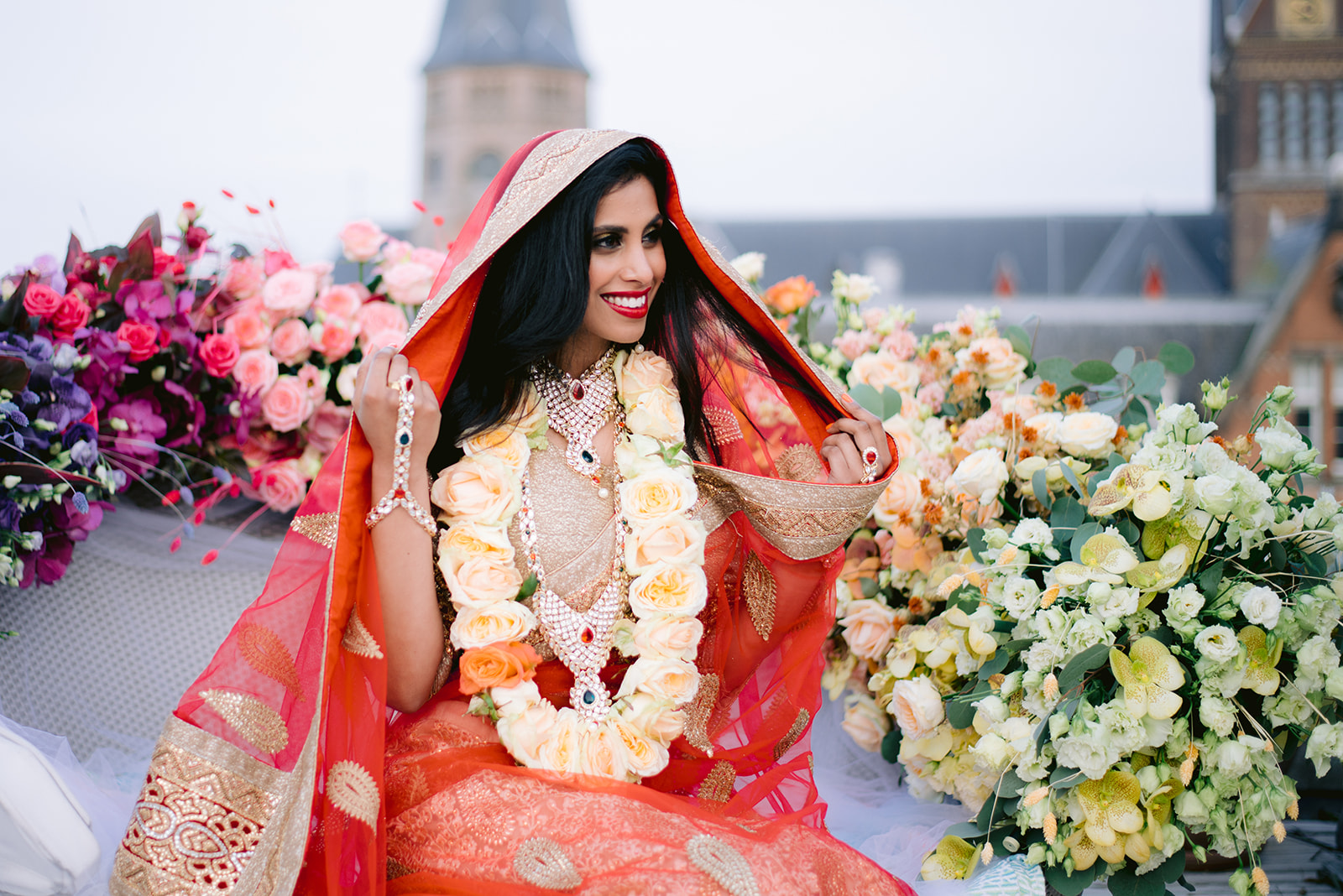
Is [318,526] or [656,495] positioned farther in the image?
[656,495]

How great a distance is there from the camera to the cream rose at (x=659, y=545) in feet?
6.84

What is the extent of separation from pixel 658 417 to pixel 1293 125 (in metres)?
43.3

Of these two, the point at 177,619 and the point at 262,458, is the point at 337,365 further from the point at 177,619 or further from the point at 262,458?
the point at 177,619

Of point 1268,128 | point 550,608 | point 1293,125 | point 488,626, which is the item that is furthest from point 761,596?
point 1293,125

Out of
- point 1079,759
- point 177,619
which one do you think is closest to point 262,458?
point 177,619

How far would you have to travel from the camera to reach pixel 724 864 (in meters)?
1.65

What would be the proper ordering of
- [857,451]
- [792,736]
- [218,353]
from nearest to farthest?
[857,451]
[792,736]
[218,353]

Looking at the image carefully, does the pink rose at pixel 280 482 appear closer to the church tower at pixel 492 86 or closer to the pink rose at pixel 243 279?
the pink rose at pixel 243 279

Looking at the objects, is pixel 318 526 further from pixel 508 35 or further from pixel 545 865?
pixel 508 35

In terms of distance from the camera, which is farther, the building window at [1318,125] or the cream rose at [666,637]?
the building window at [1318,125]

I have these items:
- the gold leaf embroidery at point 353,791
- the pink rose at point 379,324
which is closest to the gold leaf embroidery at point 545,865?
the gold leaf embroidery at point 353,791

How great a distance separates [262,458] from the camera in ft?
9.89

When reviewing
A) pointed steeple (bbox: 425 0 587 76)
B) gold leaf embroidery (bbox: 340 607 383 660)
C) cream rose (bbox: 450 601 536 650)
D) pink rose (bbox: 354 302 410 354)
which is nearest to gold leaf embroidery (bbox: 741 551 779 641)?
cream rose (bbox: 450 601 536 650)

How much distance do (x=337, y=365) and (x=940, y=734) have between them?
77.2 inches
